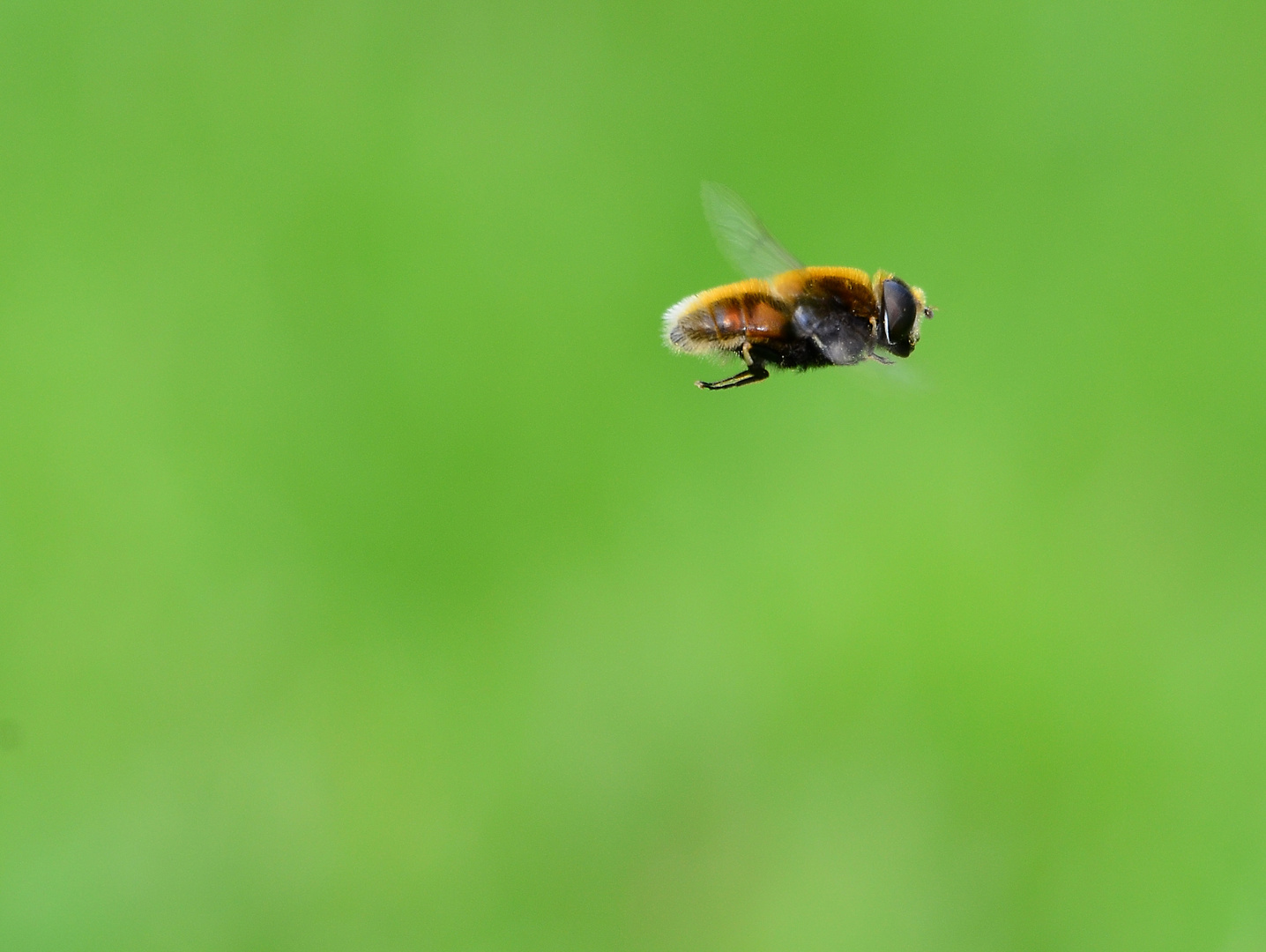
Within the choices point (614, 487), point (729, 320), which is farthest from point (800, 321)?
point (614, 487)

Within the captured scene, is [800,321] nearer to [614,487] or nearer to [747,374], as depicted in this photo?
[747,374]

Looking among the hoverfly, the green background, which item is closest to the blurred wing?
the hoverfly

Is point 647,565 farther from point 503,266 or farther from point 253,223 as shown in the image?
point 253,223

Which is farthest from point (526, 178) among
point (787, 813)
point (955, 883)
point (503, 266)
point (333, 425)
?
point (955, 883)

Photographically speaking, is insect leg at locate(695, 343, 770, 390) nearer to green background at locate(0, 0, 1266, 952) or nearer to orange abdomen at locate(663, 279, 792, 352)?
orange abdomen at locate(663, 279, 792, 352)

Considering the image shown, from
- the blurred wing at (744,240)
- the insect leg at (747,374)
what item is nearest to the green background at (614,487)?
the blurred wing at (744,240)

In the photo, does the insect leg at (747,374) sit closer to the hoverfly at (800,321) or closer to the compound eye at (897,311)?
the hoverfly at (800,321)
